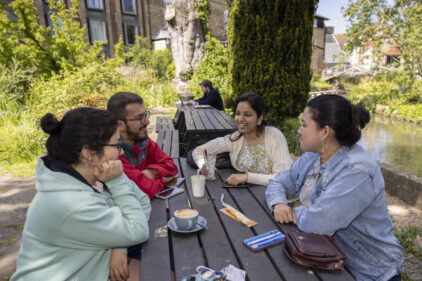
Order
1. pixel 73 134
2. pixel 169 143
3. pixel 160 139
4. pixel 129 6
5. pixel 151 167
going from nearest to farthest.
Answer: pixel 73 134
pixel 151 167
pixel 169 143
pixel 160 139
pixel 129 6

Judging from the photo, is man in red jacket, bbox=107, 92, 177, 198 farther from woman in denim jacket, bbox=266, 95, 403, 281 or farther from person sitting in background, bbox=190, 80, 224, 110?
person sitting in background, bbox=190, 80, 224, 110

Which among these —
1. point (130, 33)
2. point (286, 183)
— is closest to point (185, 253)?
point (286, 183)

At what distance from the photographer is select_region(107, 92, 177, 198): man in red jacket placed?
2.16 metres

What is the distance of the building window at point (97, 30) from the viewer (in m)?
23.4

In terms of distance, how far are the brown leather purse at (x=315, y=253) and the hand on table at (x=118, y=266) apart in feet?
2.80

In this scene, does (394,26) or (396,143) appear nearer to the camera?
(396,143)

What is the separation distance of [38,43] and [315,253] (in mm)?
10363

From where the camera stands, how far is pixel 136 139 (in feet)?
7.75

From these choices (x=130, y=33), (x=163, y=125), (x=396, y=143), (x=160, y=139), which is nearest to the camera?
(x=160, y=139)

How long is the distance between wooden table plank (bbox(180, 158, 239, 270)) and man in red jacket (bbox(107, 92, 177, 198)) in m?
0.38

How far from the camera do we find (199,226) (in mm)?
1674

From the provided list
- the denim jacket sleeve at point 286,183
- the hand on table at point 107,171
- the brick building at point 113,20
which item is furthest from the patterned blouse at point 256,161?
the brick building at point 113,20

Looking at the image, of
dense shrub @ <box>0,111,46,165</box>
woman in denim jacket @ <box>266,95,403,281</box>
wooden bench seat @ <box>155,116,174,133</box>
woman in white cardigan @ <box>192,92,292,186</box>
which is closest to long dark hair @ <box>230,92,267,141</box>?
woman in white cardigan @ <box>192,92,292,186</box>

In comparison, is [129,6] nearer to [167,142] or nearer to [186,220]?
[167,142]
